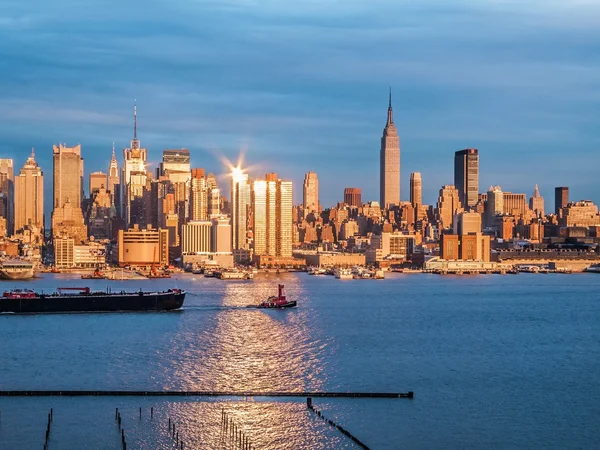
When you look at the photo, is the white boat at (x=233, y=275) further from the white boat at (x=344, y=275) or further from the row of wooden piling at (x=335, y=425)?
the row of wooden piling at (x=335, y=425)

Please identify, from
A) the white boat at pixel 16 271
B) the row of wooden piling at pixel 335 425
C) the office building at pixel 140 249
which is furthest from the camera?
the office building at pixel 140 249

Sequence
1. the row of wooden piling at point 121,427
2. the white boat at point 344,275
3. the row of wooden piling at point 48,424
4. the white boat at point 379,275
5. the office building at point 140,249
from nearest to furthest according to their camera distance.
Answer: the row of wooden piling at point 121,427, the row of wooden piling at point 48,424, the white boat at point 379,275, the white boat at point 344,275, the office building at point 140,249

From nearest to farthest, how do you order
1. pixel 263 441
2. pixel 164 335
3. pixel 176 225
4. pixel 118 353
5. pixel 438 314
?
pixel 263 441, pixel 118 353, pixel 164 335, pixel 438 314, pixel 176 225

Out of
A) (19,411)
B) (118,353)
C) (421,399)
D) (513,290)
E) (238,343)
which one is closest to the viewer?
(19,411)

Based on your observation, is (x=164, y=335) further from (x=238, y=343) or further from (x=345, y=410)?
(x=345, y=410)

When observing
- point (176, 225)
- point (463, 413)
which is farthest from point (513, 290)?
point (176, 225)

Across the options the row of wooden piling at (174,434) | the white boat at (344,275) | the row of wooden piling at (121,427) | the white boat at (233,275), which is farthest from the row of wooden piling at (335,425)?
the white boat at (344,275)

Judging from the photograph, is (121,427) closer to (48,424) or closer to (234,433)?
(48,424)

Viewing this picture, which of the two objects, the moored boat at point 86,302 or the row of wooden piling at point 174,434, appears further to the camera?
the moored boat at point 86,302
